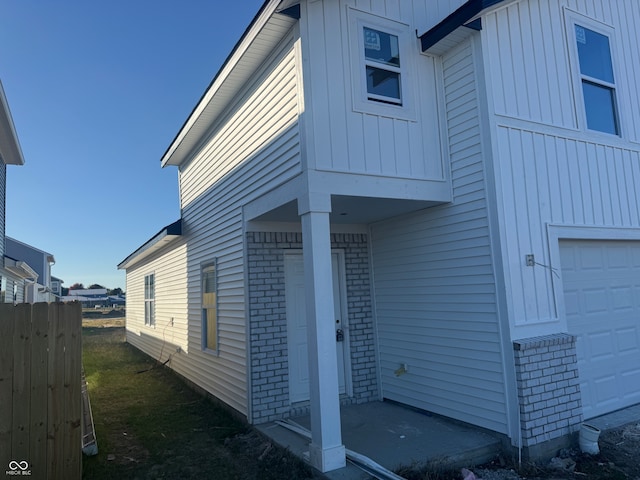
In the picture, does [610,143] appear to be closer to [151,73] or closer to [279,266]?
[279,266]

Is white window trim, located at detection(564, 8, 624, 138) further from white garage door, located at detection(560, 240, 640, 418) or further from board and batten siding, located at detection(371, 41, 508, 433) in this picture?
board and batten siding, located at detection(371, 41, 508, 433)

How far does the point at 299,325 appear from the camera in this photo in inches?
246

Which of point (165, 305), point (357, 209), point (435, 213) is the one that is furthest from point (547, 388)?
point (165, 305)

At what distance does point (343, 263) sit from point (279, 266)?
1045 mm

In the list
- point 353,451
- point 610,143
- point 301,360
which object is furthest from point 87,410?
point 610,143

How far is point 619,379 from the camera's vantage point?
5688mm

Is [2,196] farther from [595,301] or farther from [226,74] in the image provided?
[595,301]

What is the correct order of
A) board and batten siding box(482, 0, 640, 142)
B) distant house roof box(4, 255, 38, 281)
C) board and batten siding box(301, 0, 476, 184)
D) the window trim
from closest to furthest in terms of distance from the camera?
board and batten siding box(301, 0, 476, 184)
board and batten siding box(482, 0, 640, 142)
the window trim
distant house roof box(4, 255, 38, 281)

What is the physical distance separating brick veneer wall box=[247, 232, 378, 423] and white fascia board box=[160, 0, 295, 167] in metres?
2.33

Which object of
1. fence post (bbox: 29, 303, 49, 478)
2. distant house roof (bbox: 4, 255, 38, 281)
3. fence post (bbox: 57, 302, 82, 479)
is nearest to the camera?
fence post (bbox: 29, 303, 49, 478)

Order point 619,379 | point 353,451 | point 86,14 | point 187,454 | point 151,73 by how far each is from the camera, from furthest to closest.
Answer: point 151,73 → point 86,14 → point 619,379 → point 187,454 → point 353,451

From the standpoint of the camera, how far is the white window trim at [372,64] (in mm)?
4977

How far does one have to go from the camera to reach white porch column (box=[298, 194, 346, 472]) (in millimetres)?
4086

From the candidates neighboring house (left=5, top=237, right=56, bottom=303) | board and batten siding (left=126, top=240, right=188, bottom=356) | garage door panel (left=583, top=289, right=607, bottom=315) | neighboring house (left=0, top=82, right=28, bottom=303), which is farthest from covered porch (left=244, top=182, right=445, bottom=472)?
neighboring house (left=5, top=237, right=56, bottom=303)
